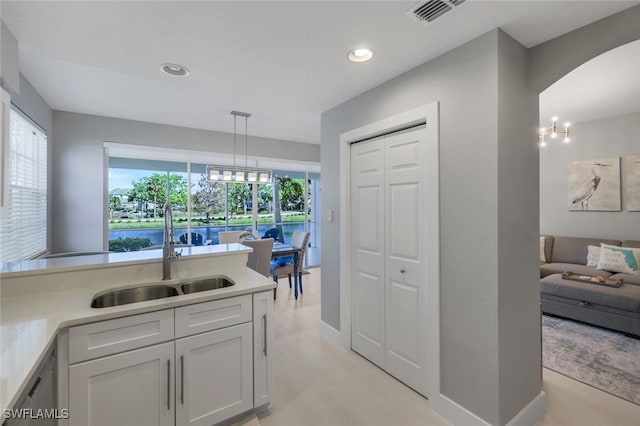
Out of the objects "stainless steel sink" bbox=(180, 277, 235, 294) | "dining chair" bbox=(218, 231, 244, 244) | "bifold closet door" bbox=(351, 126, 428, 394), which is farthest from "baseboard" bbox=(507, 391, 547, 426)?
"dining chair" bbox=(218, 231, 244, 244)

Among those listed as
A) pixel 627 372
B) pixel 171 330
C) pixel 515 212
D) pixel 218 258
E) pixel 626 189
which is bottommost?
pixel 627 372

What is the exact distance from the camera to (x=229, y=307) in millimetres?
1808

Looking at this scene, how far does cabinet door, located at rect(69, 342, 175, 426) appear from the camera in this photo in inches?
55.3

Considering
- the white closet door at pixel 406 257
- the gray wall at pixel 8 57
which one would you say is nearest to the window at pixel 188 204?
the gray wall at pixel 8 57

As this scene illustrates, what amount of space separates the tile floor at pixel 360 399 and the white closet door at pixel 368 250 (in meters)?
0.24

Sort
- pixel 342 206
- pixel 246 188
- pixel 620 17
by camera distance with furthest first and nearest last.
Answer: pixel 246 188 → pixel 342 206 → pixel 620 17

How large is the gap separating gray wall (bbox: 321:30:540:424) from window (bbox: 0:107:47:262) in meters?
3.23

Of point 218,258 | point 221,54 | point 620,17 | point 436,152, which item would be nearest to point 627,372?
point 436,152

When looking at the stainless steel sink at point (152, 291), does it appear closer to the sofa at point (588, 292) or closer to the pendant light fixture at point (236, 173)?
the pendant light fixture at point (236, 173)

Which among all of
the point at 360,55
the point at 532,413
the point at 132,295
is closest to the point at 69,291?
the point at 132,295

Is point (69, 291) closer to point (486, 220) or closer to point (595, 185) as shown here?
point (486, 220)

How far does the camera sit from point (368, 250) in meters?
2.66

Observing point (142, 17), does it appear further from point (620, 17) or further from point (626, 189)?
point (626, 189)

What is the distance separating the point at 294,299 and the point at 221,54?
3.41 metres
